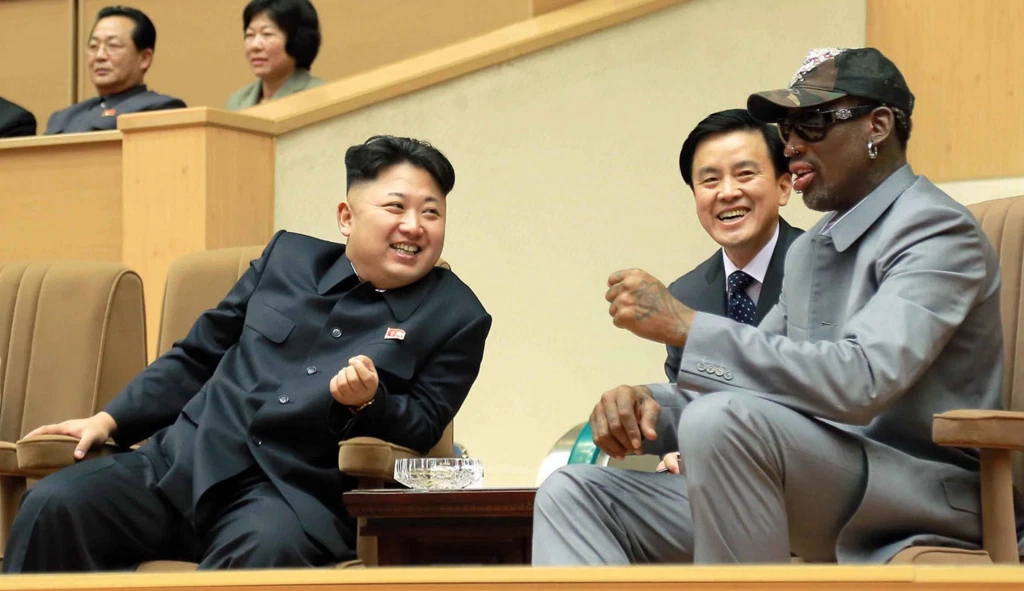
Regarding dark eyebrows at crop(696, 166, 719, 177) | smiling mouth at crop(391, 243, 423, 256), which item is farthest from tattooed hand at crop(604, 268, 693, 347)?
dark eyebrows at crop(696, 166, 719, 177)

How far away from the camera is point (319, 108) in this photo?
427cm

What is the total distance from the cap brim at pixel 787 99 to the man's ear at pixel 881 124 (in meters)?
0.06

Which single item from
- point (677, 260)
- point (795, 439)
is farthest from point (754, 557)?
point (677, 260)

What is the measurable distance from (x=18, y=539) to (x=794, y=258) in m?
1.28

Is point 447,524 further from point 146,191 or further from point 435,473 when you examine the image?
point 146,191

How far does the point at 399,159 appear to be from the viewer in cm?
271

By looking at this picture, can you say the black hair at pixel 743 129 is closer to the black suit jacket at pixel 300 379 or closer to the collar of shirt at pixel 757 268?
the collar of shirt at pixel 757 268

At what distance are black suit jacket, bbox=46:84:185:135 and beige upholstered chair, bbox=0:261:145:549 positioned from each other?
1486 millimetres

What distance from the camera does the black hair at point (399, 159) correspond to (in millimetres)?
2693

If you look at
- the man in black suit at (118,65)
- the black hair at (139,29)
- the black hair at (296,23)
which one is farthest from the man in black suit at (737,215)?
the black hair at (139,29)

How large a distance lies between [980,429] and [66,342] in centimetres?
184

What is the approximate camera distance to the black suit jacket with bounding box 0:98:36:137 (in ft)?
15.5

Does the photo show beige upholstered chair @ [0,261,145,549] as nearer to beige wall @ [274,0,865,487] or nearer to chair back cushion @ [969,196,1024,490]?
beige wall @ [274,0,865,487]

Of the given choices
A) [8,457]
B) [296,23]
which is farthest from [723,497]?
[296,23]
